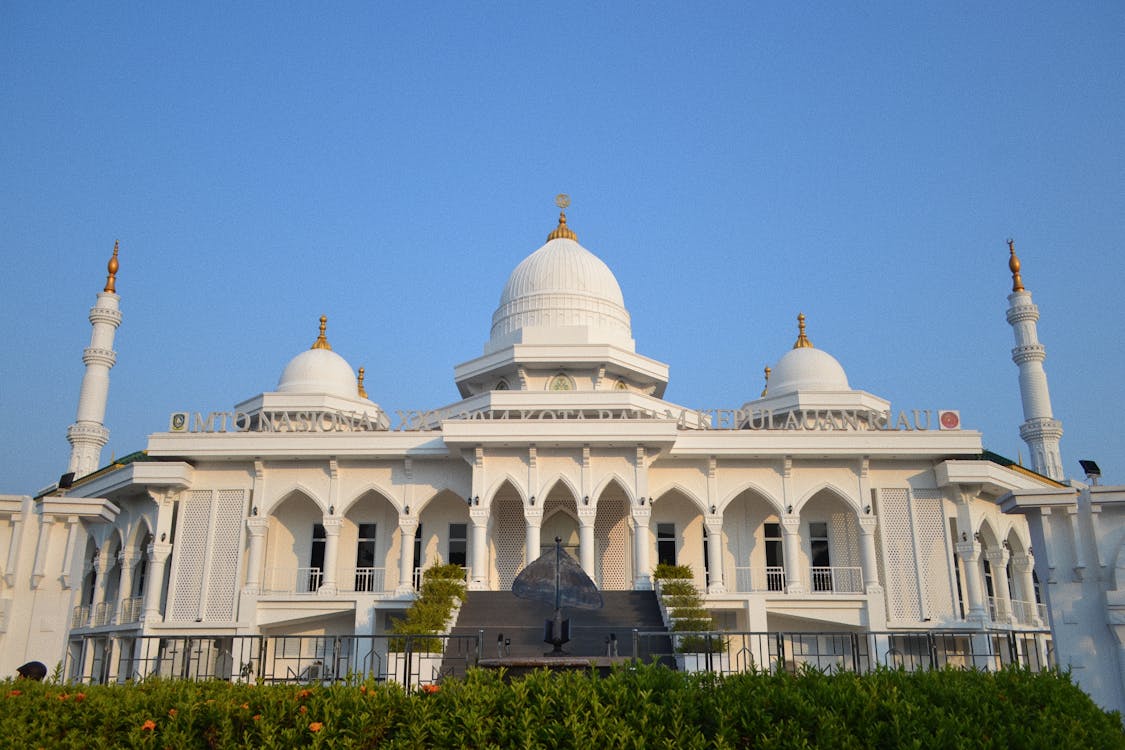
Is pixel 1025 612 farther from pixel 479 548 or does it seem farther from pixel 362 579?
pixel 362 579

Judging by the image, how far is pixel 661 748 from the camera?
249 inches

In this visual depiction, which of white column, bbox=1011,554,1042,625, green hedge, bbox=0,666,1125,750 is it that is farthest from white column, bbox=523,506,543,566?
green hedge, bbox=0,666,1125,750

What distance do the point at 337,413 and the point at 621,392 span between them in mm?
9595

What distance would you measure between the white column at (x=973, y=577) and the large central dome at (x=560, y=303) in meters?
11.4

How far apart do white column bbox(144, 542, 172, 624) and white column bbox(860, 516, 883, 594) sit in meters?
17.7


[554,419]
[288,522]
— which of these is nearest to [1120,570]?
[554,419]

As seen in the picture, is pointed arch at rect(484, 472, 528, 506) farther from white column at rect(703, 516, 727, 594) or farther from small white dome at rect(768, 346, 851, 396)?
small white dome at rect(768, 346, 851, 396)

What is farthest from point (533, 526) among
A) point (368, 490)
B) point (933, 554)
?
point (933, 554)

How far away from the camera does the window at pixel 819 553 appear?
83.2 ft

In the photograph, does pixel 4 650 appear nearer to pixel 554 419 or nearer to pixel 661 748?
pixel 661 748

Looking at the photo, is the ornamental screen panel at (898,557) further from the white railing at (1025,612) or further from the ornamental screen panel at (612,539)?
the ornamental screen panel at (612,539)

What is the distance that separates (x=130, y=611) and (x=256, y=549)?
4109 mm

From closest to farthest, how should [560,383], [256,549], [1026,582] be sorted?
[256,549] < [1026,582] < [560,383]

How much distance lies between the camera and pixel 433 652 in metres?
16.3
